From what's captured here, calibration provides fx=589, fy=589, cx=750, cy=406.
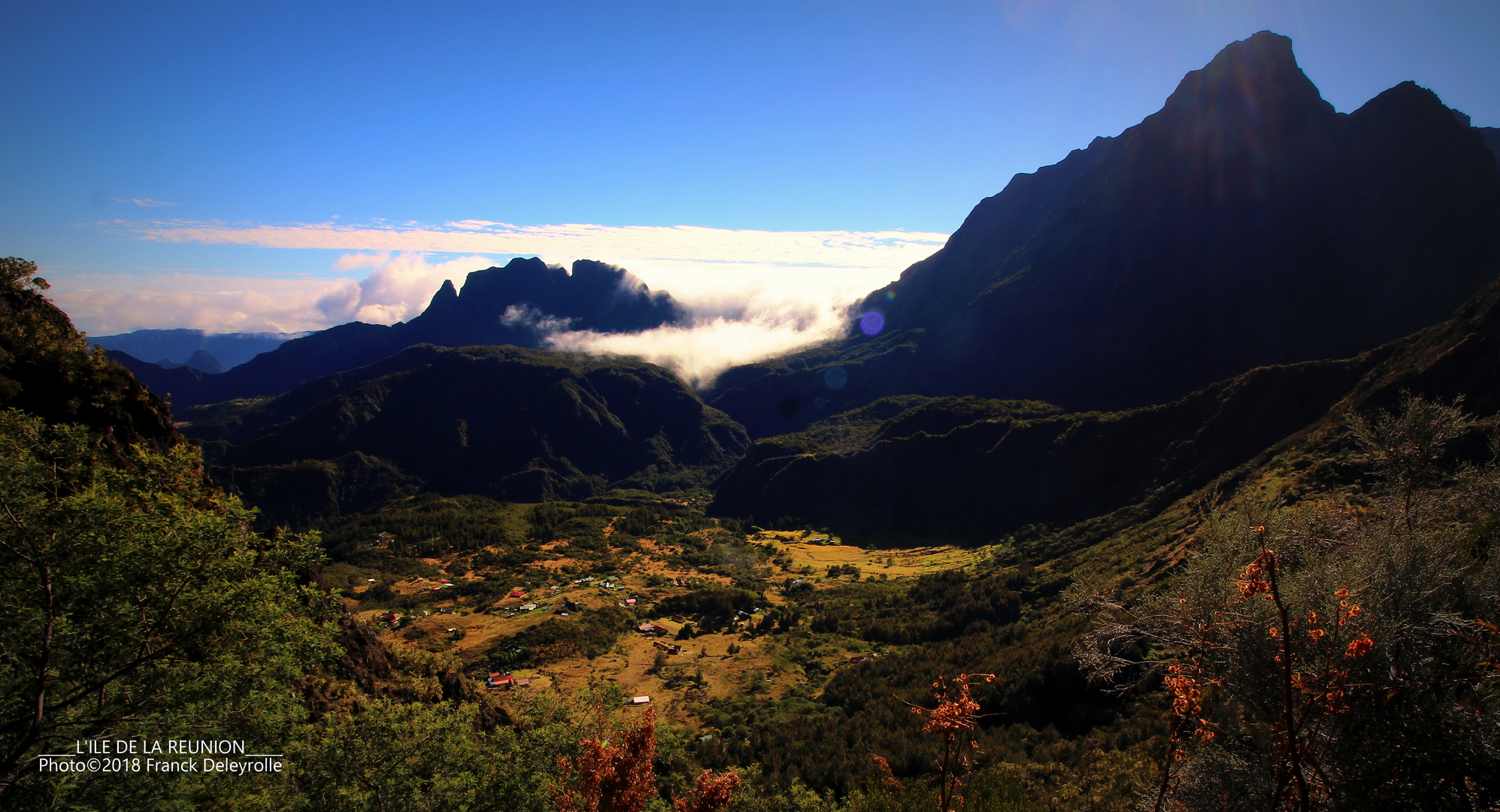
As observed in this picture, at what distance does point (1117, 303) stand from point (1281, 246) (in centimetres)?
3034

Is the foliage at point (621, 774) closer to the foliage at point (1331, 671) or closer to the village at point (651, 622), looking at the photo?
the foliage at point (1331, 671)

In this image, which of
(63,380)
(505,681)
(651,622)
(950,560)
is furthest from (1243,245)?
(63,380)

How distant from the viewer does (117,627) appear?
1134 cm

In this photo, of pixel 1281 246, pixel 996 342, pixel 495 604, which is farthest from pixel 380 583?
pixel 1281 246

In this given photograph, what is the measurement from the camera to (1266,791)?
24.6ft

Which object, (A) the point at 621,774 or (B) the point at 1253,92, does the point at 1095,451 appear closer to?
(A) the point at 621,774

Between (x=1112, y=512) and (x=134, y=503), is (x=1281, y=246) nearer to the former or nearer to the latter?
(x=1112, y=512)

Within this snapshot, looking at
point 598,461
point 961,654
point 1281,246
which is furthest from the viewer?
point 598,461

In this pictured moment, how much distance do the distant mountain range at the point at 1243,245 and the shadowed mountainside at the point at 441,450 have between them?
98.8 m

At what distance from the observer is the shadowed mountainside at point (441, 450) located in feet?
461

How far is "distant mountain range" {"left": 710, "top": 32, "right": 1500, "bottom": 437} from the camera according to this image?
344 feet

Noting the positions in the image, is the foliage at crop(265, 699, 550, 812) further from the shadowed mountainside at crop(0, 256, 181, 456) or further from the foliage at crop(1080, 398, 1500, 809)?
the shadowed mountainside at crop(0, 256, 181, 456)

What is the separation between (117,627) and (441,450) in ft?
588

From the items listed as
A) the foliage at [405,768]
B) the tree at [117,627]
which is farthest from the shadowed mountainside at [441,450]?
the tree at [117,627]
